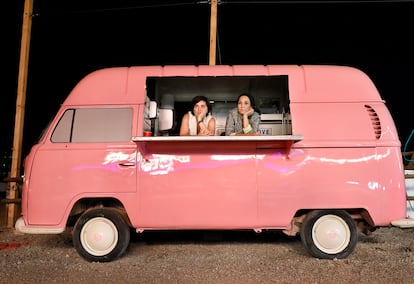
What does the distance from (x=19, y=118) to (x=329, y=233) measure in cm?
693

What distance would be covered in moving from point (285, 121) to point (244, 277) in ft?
9.95

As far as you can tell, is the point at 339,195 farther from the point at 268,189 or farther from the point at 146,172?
the point at 146,172

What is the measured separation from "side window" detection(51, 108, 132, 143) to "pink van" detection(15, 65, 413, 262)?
1cm

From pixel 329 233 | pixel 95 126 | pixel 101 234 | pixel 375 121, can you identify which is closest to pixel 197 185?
pixel 101 234

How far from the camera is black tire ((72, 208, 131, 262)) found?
4891 millimetres

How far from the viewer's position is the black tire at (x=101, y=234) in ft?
16.0

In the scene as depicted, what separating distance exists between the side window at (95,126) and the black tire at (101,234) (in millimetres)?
1079

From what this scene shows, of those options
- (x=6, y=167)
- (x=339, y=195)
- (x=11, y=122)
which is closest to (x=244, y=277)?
(x=339, y=195)

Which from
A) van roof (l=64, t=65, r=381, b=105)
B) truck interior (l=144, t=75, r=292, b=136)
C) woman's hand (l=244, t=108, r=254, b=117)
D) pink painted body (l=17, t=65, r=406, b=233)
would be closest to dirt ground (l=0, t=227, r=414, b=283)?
pink painted body (l=17, t=65, r=406, b=233)

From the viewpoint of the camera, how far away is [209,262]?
15.9 ft

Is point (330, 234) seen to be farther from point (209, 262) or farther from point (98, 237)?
point (98, 237)

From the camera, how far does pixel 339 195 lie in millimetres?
4812

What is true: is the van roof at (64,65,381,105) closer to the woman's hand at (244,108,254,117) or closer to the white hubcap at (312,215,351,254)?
the woman's hand at (244,108,254,117)

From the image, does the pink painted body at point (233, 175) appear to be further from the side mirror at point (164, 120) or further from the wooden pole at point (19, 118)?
the wooden pole at point (19, 118)
